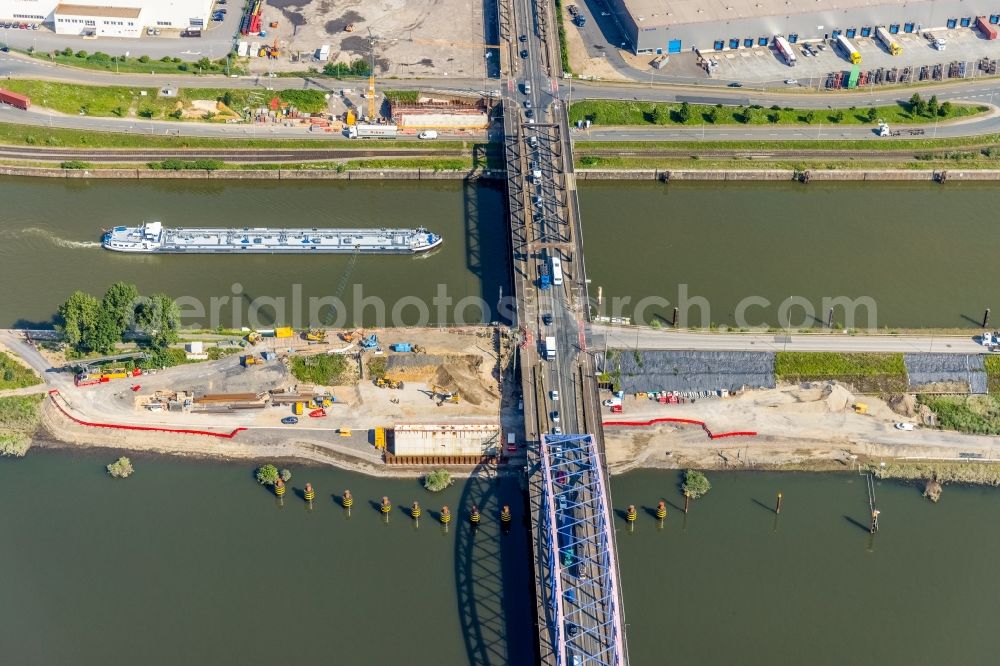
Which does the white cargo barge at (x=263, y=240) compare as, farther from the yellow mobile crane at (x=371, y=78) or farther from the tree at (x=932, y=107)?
the tree at (x=932, y=107)

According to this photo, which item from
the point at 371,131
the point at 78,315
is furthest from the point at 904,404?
the point at 78,315

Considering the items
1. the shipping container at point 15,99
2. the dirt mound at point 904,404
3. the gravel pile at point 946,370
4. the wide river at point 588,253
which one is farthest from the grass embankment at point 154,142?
the dirt mound at point 904,404

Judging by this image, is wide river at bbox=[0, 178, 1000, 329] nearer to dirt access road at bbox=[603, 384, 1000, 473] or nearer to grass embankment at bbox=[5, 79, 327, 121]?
grass embankment at bbox=[5, 79, 327, 121]

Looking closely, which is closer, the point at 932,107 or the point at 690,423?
the point at 690,423

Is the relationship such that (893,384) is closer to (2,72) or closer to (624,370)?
(624,370)

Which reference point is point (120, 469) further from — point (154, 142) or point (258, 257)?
point (154, 142)

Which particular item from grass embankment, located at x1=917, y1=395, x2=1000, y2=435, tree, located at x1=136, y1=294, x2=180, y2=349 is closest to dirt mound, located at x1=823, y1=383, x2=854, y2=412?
grass embankment, located at x1=917, y1=395, x2=1000, y2=435
